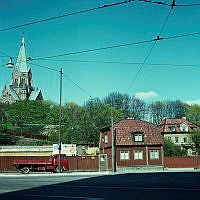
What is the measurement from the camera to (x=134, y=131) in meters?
41.2

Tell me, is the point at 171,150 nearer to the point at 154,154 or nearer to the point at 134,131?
the point at 154,154

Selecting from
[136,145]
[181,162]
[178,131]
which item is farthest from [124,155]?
[178,131]

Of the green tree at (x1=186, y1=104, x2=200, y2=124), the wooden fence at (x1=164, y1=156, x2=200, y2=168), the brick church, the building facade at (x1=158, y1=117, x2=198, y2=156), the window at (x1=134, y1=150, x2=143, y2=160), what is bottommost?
the wooden fence at (x1=164, y1=156, x2=200, y2=168)

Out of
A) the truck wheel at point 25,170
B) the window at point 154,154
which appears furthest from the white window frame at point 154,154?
the truck wheel at point 25,170

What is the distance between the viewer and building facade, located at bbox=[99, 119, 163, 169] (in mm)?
39719

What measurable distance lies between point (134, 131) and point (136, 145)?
85.1 inches

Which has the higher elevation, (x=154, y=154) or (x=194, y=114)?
(x=194, y=114)

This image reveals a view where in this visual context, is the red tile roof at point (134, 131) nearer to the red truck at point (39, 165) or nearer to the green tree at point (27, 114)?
the red truck at point (39, 165)

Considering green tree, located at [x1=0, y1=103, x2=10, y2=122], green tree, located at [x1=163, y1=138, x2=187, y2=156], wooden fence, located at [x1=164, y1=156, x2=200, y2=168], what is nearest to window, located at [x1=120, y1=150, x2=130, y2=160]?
wooden fence, located at [x1=164, y1=156, x2=200, y2=168]

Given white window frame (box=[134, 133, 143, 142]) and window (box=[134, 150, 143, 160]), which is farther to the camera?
white window frame (box=[134, 133, 143, 142])

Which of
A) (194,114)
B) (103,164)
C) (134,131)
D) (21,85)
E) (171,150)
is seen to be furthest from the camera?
(21,85)

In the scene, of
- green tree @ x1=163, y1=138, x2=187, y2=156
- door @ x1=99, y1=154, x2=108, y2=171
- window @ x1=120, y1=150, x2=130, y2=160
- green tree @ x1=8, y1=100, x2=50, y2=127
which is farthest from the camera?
green tree @ x1=8, y1=100, x2=50, y2=127

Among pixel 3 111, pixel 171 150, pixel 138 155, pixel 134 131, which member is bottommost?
pixel 138 155

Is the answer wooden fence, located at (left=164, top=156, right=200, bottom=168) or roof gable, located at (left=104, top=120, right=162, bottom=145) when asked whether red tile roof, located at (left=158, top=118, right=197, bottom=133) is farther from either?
roof gable, located at (left=104, top=120, right=162, bottom=145)
